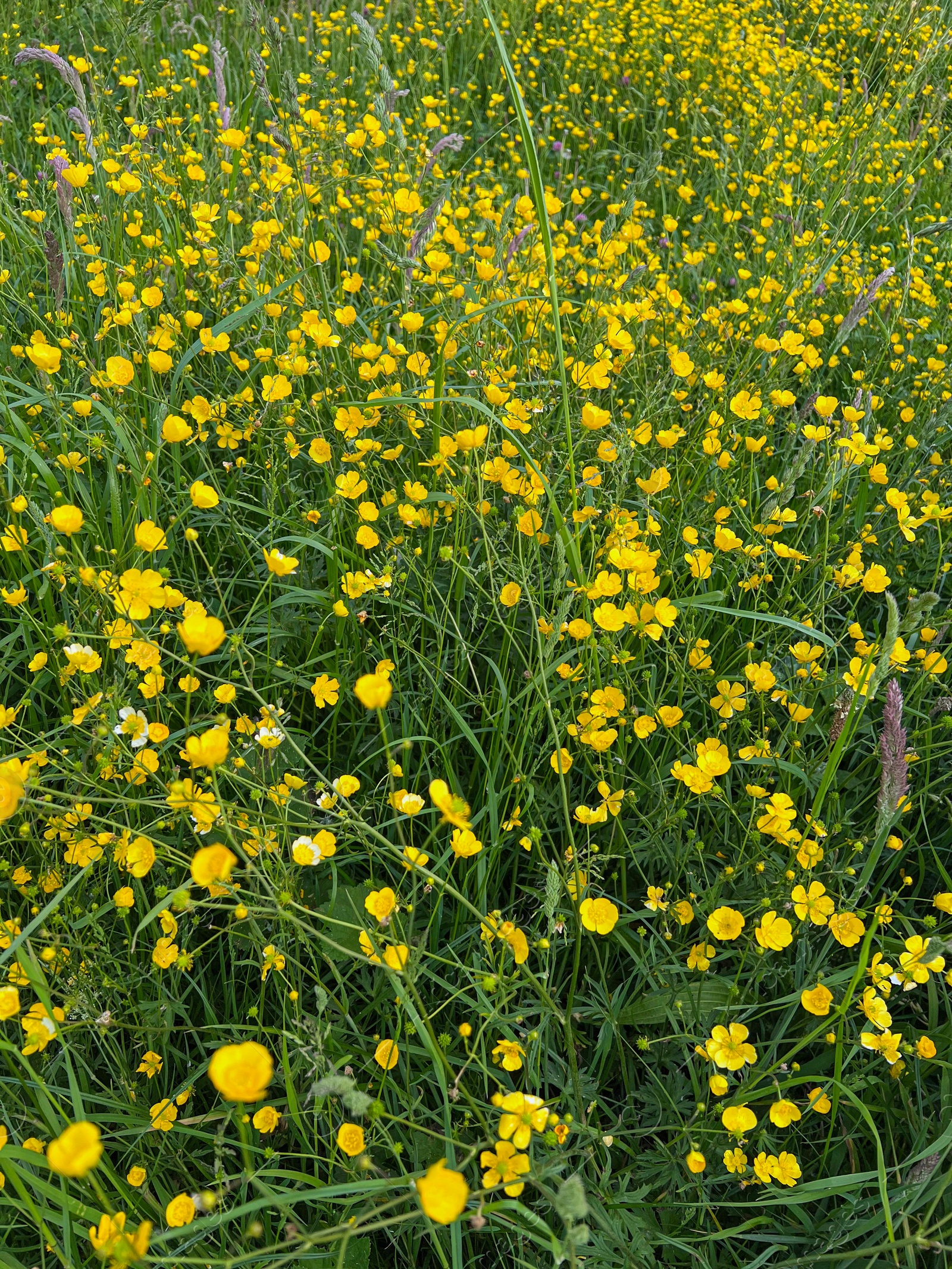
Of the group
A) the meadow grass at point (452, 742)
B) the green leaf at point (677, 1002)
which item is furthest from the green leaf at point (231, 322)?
the green leaf at point (677, 1002)

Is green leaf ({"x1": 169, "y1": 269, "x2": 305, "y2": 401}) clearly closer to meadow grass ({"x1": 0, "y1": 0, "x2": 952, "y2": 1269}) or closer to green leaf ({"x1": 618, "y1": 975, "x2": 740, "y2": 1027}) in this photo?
meadow grass ({"x1": 0, "y1": 0, "x2": 952, "y2": 1269})

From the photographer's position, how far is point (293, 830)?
5.35 ft

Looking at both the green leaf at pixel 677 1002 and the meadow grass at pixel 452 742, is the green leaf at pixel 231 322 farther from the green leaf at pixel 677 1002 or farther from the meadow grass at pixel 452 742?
the green leaf at pixel 677 1002

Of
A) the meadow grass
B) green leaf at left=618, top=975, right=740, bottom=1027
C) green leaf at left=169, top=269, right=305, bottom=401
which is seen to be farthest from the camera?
green leaf at left=169, top=269, right=305, bottom=401

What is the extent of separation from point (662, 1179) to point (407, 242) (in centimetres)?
238

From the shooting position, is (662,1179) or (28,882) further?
(28,882)

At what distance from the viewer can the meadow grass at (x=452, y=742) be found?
1.29m

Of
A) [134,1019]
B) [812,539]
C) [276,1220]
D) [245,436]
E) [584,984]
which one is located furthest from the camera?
[812,539]

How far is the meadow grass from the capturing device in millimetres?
1287

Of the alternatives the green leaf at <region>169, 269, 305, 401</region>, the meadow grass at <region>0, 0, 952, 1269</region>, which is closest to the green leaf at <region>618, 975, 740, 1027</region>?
the meadow grass at <region>0, 0, 952, 1269</region>

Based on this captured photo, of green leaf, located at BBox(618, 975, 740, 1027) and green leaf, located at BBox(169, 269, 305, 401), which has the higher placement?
green leaf, located at BBox(169, 269, 305, 401)

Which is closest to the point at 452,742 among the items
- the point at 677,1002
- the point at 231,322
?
the point at 677,1002

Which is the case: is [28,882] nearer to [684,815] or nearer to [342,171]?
[684,815]

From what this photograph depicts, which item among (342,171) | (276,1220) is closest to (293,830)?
(276,1220)
